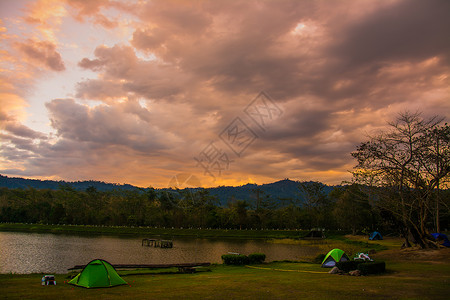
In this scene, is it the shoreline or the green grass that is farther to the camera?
the shoreline

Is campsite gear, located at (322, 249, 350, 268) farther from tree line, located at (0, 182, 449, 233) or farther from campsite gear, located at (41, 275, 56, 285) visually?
tree line, located at (0, 182, 449, 233)

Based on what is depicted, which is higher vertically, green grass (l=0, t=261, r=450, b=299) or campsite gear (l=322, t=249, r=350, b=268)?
green grass (l=0, t=261, r=450, b=299)

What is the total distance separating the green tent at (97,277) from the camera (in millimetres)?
17172

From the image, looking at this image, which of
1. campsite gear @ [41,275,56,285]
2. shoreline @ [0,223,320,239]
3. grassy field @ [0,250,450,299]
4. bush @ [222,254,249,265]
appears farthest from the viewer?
shoreline @ [0,223,320,239]

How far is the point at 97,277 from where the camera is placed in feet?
57.0

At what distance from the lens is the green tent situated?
1717cm

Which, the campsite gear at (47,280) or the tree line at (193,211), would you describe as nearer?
the campsite gear at (47,280)

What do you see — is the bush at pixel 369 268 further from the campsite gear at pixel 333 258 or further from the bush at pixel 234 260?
the bush at pixel 234 260

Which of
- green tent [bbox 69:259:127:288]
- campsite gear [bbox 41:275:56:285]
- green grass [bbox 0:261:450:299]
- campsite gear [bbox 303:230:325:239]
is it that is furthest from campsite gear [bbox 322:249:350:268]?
campsite gear [bbox 303:230:325:239]

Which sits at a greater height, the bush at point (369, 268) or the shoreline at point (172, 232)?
the bush at point (369, 268)

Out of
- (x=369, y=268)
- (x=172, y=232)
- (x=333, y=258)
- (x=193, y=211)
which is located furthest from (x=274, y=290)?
(x=193, y=211)

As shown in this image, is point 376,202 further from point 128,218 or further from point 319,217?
point 128,218

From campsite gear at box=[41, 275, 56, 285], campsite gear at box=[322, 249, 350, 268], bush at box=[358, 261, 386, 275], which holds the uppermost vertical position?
bush at box=[358, 261, 386, 275]

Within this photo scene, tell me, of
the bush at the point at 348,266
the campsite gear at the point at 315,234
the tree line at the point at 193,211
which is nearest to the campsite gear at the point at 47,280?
the bush at the point at 348,266
